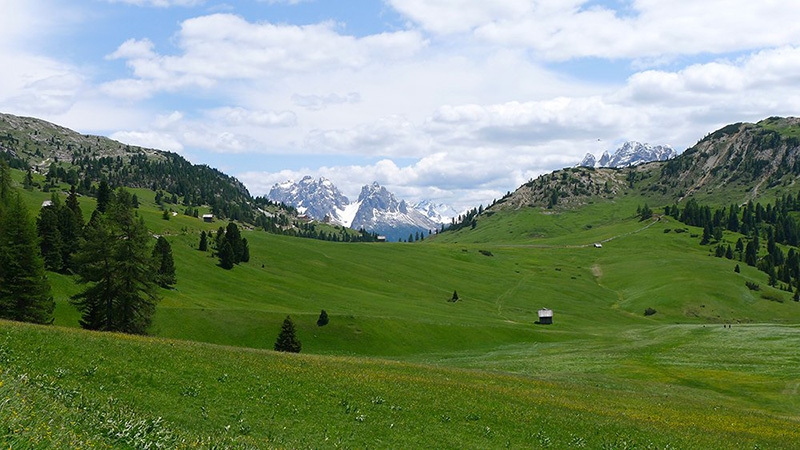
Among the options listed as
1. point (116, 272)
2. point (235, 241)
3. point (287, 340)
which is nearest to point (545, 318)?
point (287, 340)

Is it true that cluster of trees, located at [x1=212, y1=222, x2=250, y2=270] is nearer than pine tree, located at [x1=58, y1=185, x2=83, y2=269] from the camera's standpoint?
No

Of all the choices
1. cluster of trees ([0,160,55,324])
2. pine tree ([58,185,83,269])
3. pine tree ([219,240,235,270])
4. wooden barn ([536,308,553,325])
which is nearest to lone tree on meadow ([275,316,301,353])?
cluster of trees ([0,160,55,324])

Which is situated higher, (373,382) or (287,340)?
(373,382)

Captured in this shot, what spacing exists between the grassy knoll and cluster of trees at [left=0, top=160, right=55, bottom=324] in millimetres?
33590

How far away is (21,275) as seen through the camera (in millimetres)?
65500

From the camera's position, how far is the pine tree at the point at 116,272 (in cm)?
6400

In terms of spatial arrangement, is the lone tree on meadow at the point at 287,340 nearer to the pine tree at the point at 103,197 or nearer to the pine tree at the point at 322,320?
the pine tree at the point at 322,320

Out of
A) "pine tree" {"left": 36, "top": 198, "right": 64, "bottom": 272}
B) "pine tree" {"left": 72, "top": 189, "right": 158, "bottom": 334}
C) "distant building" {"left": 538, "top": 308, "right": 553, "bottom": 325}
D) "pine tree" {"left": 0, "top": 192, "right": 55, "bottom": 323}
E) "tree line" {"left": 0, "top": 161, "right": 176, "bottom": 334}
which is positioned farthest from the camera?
"distant building" {"left": 538, "top": 308, "right": 553, "bottom": 325}

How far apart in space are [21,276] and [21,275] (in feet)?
0.43

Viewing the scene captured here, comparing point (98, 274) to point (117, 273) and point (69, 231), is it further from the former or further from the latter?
point (69, 231)

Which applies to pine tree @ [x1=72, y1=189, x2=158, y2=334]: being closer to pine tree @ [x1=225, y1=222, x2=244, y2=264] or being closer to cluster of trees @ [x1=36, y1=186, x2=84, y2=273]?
cluster of trees @ [x1=36, y1=186, x2=84, y2=273]

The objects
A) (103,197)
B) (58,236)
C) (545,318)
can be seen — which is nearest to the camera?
(58,236)

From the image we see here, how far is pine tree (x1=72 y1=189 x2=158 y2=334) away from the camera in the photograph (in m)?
64.0

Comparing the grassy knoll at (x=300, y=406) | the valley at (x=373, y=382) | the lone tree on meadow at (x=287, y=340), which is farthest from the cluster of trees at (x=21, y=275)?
the grassy knoll at (x=300, y=406)
